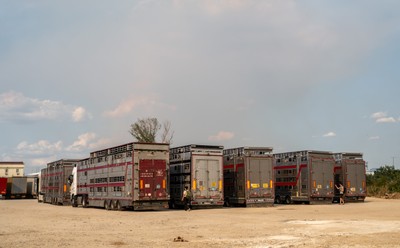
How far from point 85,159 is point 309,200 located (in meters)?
18.5

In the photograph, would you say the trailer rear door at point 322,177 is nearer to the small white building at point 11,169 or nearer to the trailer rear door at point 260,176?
the trailer rear door at point 260,176

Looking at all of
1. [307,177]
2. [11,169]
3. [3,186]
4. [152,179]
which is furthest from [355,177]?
[11,169]

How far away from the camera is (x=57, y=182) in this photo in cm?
4569

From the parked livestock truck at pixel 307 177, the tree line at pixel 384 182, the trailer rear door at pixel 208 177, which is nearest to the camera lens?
the trailer rear door at pixel 208 177

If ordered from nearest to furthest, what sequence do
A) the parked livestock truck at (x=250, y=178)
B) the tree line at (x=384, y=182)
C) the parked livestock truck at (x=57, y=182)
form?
the parked livestock truck at (x=250, y=178) → the parked livestock truck at (x=57, y=182) → the tree line at (x=384, y=182)

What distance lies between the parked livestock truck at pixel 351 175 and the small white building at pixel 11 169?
75.0 meters

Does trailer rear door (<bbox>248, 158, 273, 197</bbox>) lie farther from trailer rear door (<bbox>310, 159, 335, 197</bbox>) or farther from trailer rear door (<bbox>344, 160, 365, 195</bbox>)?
trailer rear door (<bbox>344, 160, 365, 195</bbox>)

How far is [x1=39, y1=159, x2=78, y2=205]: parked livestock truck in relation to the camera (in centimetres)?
4338

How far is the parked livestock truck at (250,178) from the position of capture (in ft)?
110

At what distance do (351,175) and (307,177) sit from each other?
17.1 ft

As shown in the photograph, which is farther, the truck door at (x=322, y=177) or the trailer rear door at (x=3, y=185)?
the trailer rear door at (x=3, y=185)

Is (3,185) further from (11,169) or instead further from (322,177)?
(322,177)

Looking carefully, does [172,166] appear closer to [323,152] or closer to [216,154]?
[216,154]

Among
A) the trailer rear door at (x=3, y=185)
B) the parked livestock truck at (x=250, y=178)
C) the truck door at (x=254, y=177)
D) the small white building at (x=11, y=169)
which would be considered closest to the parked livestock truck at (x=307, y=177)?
the parked livestock truck at (x=250, y=178)
